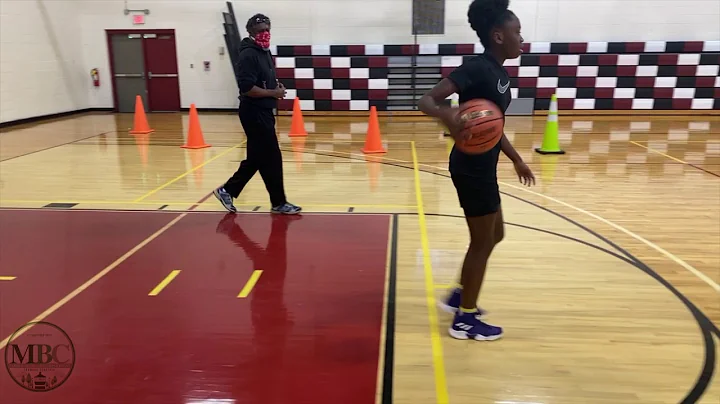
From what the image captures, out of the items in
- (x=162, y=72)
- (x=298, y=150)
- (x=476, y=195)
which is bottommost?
(x=298, y=150)

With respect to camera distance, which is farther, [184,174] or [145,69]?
[145,69]

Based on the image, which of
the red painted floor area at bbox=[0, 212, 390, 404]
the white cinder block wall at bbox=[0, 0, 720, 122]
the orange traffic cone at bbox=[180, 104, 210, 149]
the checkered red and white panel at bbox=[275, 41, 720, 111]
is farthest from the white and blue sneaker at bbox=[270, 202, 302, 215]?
the white cinder block wall at bbox=[0, 0, 720, 122]

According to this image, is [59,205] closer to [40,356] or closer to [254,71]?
[254,71]

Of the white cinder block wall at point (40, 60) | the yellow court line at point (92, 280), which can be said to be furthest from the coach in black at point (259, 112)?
the white cinder block wall at point (40, 60)

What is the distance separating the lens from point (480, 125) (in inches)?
86.9

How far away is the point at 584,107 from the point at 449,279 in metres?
8.78

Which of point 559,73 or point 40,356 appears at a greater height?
point 559,73

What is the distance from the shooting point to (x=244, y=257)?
3559 mm

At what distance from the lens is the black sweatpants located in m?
4.21

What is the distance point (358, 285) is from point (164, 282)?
3.73 feet

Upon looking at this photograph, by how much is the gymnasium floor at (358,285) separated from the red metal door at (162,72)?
648 cm

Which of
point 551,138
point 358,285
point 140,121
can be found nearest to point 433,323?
point 358,285

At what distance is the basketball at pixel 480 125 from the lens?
219cm

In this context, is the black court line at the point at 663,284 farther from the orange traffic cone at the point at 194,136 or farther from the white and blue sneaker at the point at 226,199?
the orange traffic cone at the point at 194,136
